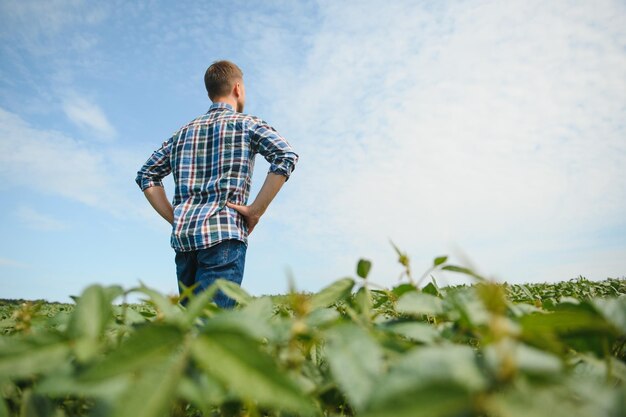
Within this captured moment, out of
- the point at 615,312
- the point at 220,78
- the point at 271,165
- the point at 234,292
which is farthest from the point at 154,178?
the point at 615,312

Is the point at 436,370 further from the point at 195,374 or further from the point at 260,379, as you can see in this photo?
the point at 195,374

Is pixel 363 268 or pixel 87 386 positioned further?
pixel 363 268

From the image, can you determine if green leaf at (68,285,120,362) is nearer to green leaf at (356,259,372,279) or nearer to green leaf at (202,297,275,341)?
green leaf at (202,297,275,341)

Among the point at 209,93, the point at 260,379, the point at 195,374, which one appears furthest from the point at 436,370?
the point at 209,93

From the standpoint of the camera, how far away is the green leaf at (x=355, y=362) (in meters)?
0.54

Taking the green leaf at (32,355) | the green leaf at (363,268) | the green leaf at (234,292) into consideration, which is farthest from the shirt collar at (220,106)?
the green leaf at (32,355)

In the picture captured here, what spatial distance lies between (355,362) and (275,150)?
13.2 feet

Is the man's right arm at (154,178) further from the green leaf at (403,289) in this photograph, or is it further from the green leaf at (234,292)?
the green leaf at (403,289)

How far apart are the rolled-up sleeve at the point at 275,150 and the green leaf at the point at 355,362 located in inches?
155

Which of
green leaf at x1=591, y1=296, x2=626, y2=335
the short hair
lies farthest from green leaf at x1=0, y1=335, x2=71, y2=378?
the short hair

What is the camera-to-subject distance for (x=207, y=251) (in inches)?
166

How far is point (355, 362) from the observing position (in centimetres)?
57

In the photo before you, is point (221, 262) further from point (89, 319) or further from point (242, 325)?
point (242, 325)

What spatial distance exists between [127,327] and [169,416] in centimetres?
20
